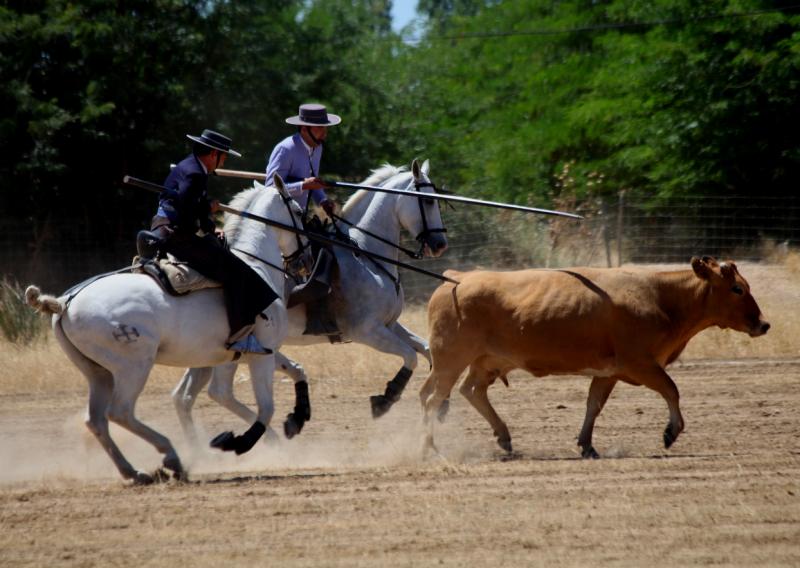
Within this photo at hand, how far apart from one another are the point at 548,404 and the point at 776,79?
37.4 feet

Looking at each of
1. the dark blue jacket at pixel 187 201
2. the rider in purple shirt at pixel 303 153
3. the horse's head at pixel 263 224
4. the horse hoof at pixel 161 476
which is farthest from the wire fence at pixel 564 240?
the horse hoof at pixel 161 476

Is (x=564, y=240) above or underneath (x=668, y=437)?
above

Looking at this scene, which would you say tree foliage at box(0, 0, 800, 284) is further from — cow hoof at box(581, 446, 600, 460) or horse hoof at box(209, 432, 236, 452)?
horse hoof at box(209, 432, 236, 452)

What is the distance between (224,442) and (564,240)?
39.6 ft

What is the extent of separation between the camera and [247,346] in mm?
8797

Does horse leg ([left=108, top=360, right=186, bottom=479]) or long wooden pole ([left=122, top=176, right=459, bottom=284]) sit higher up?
long wooden pole ([left=122, top=176, right=459, bottom=284])

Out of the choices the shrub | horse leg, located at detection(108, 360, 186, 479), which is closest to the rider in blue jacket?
horse leg, located at detection(108, 360, 186, 479)

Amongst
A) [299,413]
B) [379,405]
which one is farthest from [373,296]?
[299,413]

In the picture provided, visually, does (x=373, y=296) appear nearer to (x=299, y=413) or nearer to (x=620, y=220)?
(x=299, y=413)

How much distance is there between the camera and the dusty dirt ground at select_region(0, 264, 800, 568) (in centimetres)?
623

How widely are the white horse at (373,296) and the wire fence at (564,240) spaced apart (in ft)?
24.1

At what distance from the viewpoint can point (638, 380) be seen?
9.44 metres

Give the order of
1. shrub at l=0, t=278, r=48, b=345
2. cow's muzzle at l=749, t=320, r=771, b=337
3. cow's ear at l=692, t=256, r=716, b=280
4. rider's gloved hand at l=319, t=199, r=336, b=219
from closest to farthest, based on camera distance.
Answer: cow's ear at l=692, t=256, r=716, b=280 < cow's muzzle at l=749, t=320, r=771, b=337 < rider's gloved hand at l=319, t=199, r=336, b=219 < shrub at l=0, t=278, r=48, b=345

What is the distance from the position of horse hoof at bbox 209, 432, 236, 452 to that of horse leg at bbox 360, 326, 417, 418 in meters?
2.09
